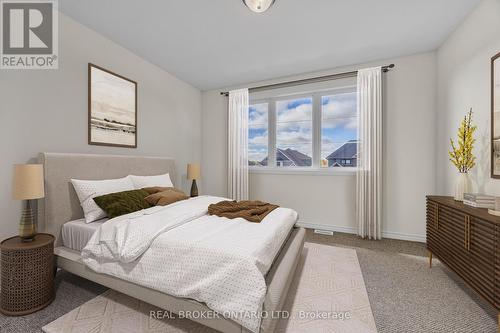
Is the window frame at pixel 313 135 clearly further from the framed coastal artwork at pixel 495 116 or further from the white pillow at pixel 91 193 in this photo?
the white pillow at pixel 91 193

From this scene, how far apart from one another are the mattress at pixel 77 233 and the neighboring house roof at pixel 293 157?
3036 millimetres

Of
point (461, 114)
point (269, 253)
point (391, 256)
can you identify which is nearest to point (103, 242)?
point (269, 253)

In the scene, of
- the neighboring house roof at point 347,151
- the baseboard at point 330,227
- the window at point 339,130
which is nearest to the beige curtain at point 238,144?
the baseboard at point 330,227

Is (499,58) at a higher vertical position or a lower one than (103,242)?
higher

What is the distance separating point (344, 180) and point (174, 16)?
3.33 meters

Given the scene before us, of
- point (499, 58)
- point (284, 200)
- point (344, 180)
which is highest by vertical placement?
point (499, 58)

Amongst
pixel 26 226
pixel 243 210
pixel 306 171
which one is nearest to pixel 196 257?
pixel 243 210

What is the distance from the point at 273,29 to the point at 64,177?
2.87 m

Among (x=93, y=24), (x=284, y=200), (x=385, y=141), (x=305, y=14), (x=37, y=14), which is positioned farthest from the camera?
(x=284, y=200)

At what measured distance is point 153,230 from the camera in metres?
1.63

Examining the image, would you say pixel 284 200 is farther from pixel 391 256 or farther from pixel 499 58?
pixel 499 58

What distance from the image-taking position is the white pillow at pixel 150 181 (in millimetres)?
2750

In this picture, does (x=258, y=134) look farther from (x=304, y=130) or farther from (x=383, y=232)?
(x=383, y=232)

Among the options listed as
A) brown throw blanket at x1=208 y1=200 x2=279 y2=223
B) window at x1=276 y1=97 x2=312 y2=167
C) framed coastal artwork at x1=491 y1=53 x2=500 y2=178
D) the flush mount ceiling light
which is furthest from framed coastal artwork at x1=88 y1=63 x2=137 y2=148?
framed coastal artwork at x1=491 y1=53 x2=500 y2=178
